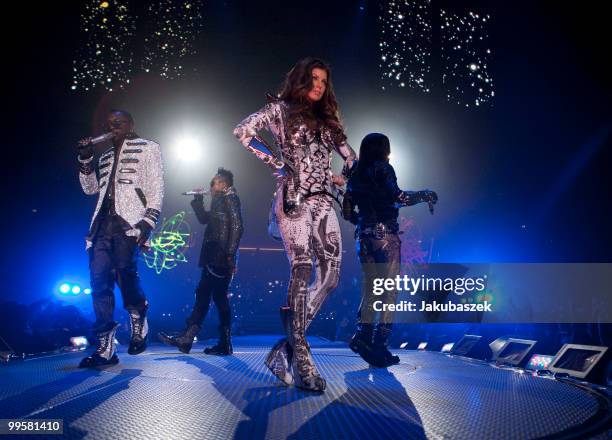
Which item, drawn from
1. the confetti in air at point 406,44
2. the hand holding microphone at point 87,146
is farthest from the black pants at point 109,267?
the confetti in air at point 406,44

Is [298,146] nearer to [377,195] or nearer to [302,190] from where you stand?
[302,190]

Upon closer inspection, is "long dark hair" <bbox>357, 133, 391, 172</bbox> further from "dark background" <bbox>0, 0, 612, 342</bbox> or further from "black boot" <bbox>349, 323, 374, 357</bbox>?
"dark background" <bbox>0, 0, 612, 342</bbox>

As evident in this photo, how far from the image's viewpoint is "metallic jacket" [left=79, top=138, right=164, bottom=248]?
11.1ft

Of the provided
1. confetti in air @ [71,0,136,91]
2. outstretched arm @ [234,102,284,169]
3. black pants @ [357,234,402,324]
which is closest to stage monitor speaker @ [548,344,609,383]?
black pants @ [357,234,402,324]

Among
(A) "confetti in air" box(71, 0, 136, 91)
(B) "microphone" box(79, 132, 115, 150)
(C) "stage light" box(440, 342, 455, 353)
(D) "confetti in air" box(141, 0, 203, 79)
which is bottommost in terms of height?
(C) "stage light" box(440, 342, 455, 353)

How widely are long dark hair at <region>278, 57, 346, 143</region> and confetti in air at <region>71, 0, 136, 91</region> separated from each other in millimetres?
6746

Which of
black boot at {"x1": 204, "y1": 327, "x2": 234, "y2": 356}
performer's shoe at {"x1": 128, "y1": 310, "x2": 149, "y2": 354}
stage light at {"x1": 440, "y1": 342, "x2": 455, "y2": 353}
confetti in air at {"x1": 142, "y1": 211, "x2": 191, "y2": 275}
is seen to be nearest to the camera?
performer's shoe at {"x1": 128, "y1": 310, "x2": 149, "y2": 354}

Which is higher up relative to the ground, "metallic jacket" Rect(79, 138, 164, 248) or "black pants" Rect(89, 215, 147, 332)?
"metallic jacket" Rect(79, 138, 164, 248)

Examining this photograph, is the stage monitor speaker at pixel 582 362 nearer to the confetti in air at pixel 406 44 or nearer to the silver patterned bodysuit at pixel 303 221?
the silver patterned bodysuit at pixel 303 221

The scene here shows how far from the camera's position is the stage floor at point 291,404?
1397mm

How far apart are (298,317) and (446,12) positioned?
894 cm

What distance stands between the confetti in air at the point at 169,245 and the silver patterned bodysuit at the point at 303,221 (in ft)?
32.9

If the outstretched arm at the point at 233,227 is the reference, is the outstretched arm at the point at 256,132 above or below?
above

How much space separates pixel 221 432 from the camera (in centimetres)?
137
